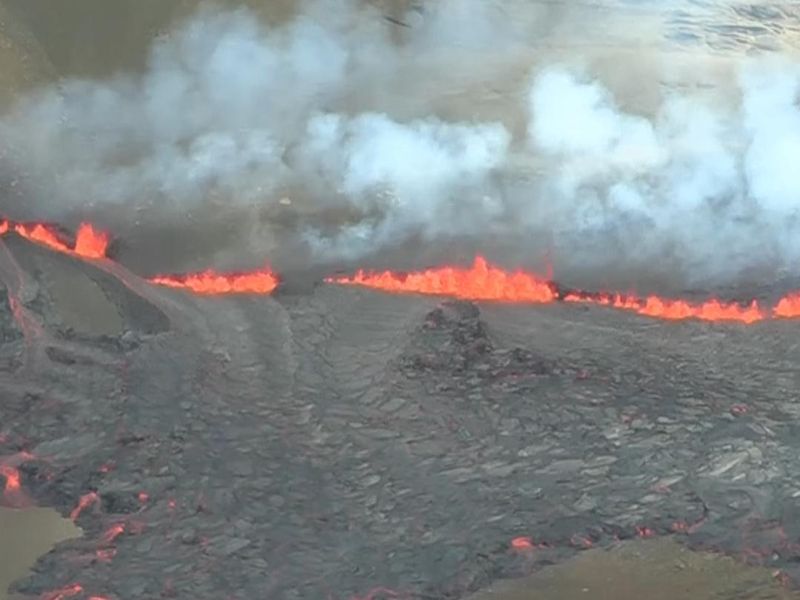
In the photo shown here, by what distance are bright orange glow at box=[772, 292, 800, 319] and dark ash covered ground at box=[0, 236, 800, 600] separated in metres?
0.03

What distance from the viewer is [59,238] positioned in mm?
2484

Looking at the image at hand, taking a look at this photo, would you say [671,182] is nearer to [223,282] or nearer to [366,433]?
[366,433]

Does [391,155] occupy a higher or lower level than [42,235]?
higher

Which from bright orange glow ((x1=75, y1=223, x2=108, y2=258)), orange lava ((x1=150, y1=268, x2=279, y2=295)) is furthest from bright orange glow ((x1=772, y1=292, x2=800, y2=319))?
bright orange glow ((x1=75, y1=223, x2=108, y2=258))

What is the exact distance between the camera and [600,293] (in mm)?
2545

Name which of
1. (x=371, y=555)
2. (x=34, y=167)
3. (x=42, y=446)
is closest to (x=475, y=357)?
(x=371, y=555)

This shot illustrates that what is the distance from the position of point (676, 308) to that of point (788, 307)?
0.28m

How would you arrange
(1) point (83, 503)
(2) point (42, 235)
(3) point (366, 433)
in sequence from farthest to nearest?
(2) point (42, 235), (3) point (366, 433), (1) point (83, 503)

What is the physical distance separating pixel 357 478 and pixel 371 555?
0.18 meters

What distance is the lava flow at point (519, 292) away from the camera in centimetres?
252

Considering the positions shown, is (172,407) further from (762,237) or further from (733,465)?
(762,237)

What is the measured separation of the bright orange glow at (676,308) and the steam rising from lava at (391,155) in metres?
0.08

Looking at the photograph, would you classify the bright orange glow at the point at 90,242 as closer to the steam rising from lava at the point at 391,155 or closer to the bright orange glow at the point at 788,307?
the steam rising from lava at the point at 391,155

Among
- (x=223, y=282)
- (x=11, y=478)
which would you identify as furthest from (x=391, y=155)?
(x=11, y=478)
